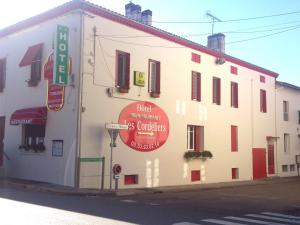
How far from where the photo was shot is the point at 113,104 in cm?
1952

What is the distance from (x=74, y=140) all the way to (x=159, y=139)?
495 centimetres

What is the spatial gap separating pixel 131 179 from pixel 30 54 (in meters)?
7.45

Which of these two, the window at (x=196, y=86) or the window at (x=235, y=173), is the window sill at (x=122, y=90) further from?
the window at (x=235, y=173)

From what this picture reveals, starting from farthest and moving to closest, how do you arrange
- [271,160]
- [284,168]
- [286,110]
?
[286,110] → [284,168] → [271,160]

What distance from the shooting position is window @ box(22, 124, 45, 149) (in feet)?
66.3

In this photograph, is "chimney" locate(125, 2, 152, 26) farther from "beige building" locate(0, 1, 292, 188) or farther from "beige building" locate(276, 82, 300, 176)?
"beige building" locate(276, 82, 300, 176)

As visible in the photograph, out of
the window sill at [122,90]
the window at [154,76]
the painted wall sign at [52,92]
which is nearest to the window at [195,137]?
the window at [154,76]

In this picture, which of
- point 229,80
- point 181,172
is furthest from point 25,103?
point 229,80

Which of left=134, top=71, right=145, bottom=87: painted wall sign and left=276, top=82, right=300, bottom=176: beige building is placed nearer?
left=134, top=71, right=145, bottom=87: painted wall sign

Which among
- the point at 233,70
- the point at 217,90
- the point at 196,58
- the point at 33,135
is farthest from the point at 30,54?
the point at 233,70

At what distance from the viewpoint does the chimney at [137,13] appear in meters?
23.3

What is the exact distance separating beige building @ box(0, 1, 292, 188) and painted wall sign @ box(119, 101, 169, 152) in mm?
47

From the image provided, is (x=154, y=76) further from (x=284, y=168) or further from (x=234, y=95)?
(x=284, y=168)

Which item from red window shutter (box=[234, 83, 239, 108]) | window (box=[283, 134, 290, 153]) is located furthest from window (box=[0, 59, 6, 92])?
window (box=[283, 134, 290, 153])
